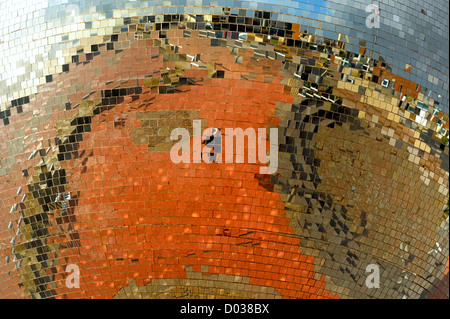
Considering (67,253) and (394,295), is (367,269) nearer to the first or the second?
(394,295)

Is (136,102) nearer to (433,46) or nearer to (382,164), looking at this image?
(382,164)

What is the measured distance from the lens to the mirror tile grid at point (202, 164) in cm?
902

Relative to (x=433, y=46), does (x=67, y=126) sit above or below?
below

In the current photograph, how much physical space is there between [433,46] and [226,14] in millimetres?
2815

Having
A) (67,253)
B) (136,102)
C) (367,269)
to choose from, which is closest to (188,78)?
(136,102)

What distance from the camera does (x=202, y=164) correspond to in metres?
8.95

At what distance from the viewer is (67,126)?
9203 mm

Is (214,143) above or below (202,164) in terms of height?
above

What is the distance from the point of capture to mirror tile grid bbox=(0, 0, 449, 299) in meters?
9.02

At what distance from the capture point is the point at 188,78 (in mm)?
9039
